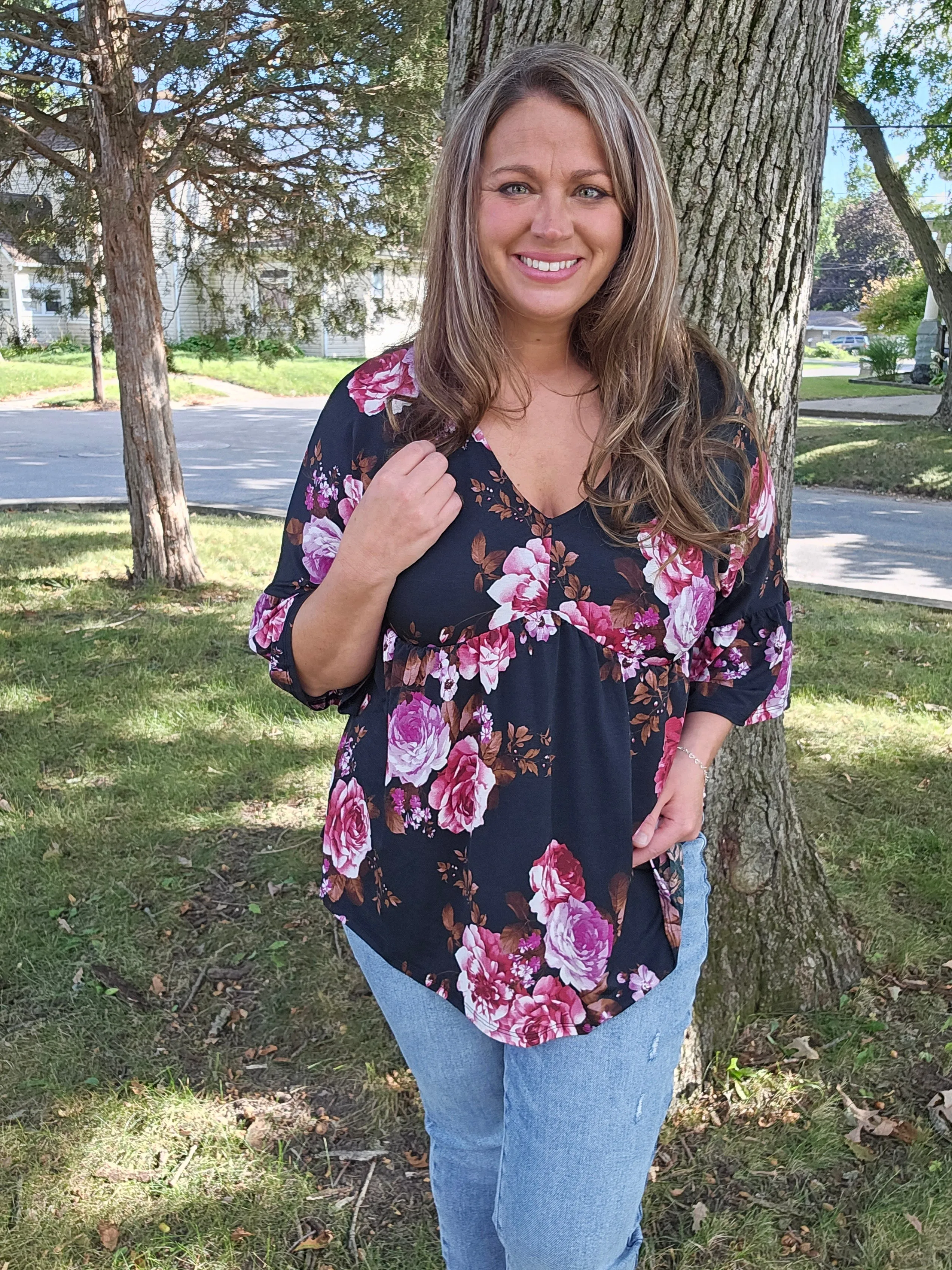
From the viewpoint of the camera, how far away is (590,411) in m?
1.64

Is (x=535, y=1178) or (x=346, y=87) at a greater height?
A: (x=346, y=87)

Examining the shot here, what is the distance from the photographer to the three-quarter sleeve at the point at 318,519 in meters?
1.56

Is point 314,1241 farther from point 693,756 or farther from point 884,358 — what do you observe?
point 884,358

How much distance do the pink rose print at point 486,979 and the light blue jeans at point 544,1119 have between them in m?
0.07

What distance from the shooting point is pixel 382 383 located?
1.60 m

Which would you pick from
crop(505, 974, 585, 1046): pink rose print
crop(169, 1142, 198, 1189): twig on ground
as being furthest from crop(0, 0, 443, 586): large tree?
crop(505, 974, 585, 1046): pink rose print

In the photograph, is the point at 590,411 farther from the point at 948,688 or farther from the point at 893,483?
the point at 893,483

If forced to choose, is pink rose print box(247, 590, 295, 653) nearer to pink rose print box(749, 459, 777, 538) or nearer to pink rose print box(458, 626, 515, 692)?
pink rose print box(458, 626, 515, 692)

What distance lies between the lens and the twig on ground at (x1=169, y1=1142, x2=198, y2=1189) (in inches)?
94.3

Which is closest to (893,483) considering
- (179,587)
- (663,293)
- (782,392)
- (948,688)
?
(948,688)

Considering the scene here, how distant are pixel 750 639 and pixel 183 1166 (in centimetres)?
181

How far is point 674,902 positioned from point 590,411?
779 mm

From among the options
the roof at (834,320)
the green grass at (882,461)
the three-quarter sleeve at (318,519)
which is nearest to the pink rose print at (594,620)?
the three-quarter sleeve at (318,519)

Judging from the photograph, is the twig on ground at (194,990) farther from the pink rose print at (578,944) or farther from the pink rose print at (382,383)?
the pink rose print at (382,383)
